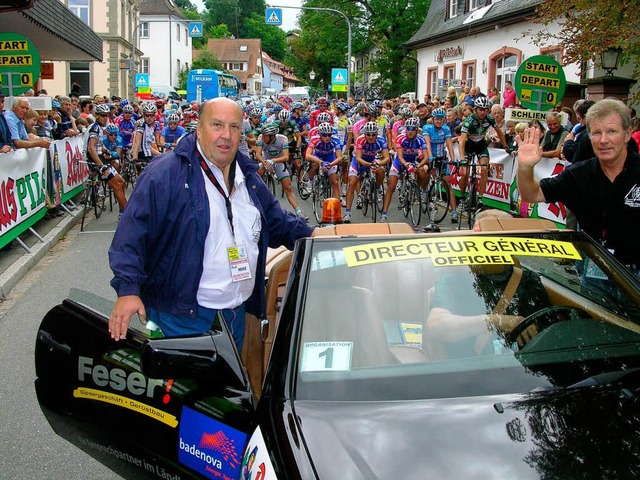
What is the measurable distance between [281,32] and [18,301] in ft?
512

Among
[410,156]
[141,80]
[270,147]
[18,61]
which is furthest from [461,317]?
A: [141,80]

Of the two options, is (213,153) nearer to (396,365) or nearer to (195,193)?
(195,193)

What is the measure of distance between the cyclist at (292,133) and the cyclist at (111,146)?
135 inches

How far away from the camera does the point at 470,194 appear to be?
1304 centimetres

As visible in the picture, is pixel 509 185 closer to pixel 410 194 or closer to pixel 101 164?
pixel 410 194

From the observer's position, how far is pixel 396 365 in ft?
8.83

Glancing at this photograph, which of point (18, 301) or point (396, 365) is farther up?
point (396, 365)

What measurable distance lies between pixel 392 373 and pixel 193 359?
2.24 feet

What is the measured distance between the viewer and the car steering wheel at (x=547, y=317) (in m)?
2.86

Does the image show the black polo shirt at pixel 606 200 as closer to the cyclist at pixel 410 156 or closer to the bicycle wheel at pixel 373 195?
the cyclist at pixel 410 156

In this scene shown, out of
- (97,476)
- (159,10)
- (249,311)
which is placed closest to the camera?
(249,311)

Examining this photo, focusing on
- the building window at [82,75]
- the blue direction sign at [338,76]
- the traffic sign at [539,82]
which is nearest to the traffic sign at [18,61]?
the traffic sign at [539,82]

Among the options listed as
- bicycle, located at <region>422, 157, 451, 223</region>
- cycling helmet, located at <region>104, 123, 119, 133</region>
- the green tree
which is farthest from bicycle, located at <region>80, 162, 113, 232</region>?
the green tree

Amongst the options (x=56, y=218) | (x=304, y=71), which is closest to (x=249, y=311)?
(x=56, y=218)
